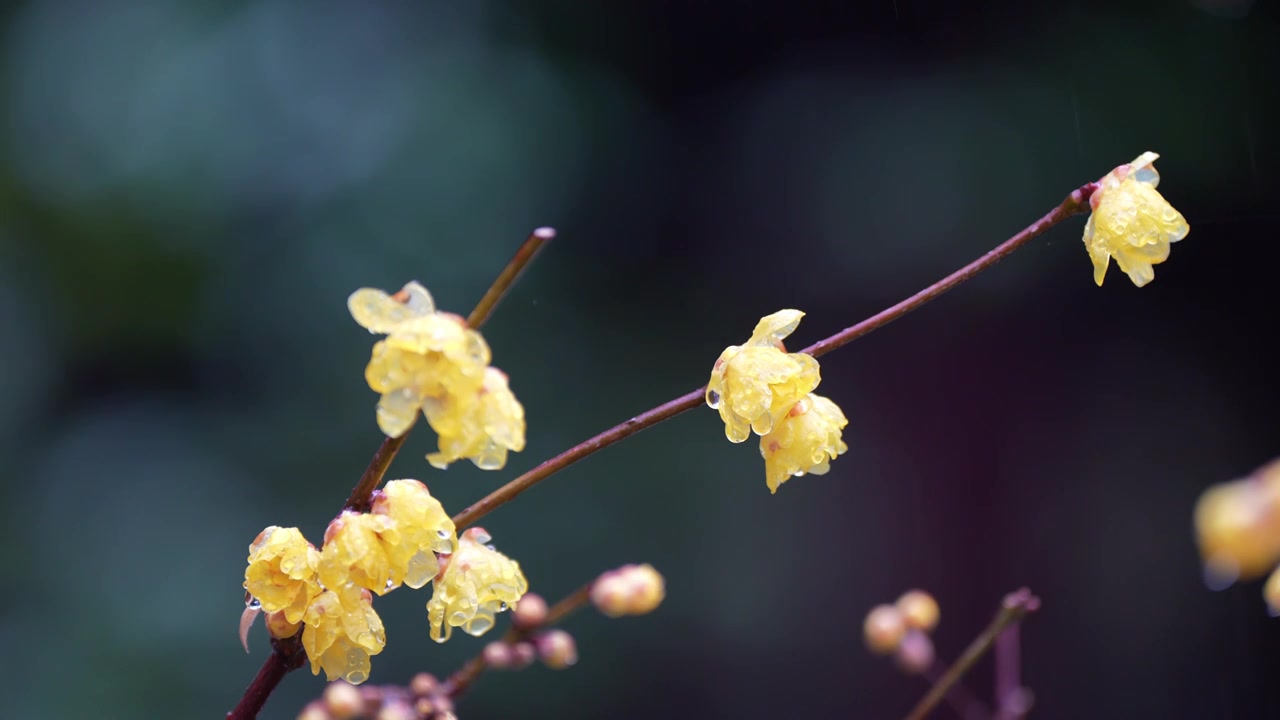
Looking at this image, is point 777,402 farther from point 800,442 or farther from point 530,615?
point 530,615

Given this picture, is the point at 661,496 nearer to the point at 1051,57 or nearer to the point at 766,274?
the point at 766,274

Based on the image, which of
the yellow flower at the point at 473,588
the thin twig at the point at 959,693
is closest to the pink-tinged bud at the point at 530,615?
the yellow flower at the point at 473,588

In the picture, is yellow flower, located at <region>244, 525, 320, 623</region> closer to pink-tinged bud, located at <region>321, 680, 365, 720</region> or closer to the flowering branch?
the flowering branch

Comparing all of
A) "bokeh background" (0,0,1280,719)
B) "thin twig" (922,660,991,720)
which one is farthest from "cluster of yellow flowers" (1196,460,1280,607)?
"bokeh background" (0,0,1280,719)

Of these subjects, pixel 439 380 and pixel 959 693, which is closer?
pixel 439 380

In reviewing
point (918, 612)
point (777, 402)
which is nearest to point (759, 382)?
point (777, 402)

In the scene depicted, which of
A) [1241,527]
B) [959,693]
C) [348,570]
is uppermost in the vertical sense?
[959,693]

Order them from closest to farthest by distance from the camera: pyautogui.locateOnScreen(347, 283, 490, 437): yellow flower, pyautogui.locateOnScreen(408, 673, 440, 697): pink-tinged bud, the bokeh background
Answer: pyautogui.locateOnScreen(347, 283, 490, 437): yellow flower → pyautogui.locateOnScreen(408, 673, 440, 697): pink-tinged bud → the bokeh background
